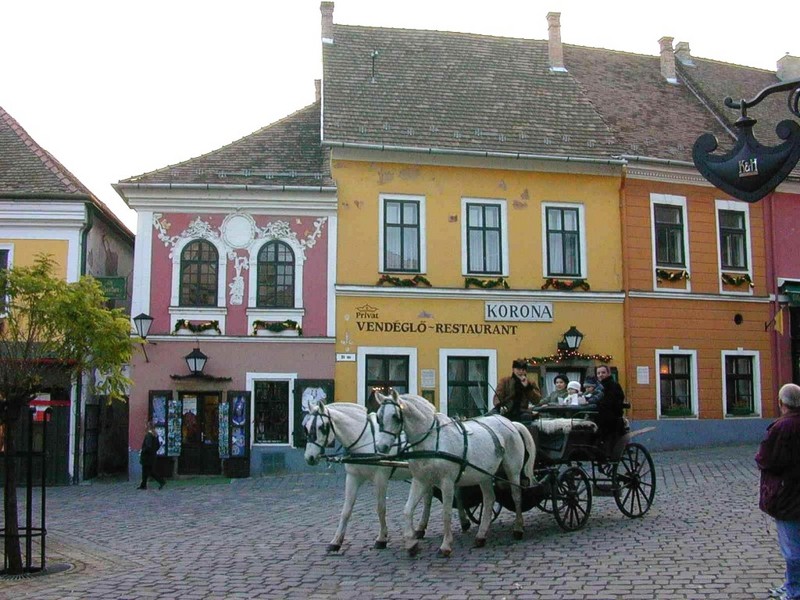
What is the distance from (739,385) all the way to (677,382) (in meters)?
1.88

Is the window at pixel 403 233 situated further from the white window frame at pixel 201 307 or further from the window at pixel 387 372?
the white window frame at pixel 201 307

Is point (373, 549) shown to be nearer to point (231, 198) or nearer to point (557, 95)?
point (231, 198)

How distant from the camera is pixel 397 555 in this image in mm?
10609

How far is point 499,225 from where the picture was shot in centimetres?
2292

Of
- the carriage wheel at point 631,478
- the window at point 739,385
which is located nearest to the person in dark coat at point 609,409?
the carriage wheel at point 631,478

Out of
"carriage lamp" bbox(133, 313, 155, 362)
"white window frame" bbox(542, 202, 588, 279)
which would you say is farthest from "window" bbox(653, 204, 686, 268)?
"carriage lamp" bbox(133, 313, 155, 362)

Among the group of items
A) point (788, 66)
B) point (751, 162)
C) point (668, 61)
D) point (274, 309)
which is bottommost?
point (751, 162)

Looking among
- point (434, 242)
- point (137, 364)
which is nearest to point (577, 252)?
point (434, 242)

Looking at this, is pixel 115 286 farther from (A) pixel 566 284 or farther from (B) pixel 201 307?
(A) pixel 566 284

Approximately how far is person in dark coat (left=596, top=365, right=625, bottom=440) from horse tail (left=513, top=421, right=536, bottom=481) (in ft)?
3.78

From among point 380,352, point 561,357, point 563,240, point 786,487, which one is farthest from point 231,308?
point 786,487

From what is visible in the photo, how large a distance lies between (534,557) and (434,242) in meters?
13.0

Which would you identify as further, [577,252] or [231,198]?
[577,252]

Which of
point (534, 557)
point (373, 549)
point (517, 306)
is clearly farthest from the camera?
point (517, 306)
